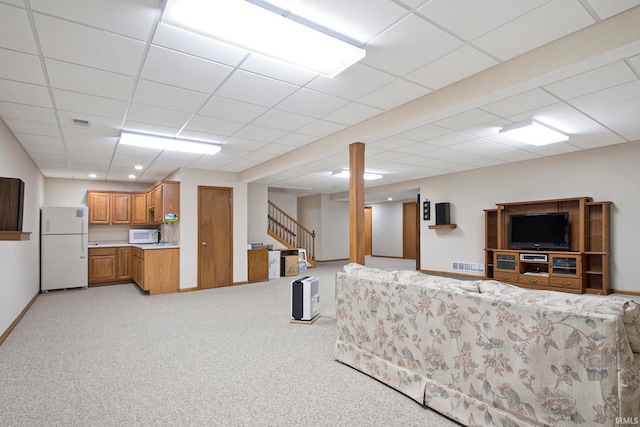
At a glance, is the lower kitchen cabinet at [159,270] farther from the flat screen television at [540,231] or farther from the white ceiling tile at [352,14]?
the flat screen television at [540,231]

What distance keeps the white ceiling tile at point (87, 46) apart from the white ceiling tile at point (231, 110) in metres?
0.82

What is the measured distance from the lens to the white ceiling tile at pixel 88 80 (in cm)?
258

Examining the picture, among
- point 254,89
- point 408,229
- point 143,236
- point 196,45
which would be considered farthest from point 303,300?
point 408,229

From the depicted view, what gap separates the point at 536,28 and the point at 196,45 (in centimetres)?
224

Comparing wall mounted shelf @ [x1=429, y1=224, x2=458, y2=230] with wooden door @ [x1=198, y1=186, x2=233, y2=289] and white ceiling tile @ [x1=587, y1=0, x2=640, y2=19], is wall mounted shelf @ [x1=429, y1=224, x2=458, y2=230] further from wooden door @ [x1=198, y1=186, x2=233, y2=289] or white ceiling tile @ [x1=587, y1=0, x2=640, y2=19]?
white ceiling tile @ [x1=587, y1=0, x2=640, y2=19]

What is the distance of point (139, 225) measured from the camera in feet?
28.1

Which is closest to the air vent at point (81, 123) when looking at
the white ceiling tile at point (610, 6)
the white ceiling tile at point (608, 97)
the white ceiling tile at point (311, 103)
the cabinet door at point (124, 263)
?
the white ceiling tile at point (311, 103)

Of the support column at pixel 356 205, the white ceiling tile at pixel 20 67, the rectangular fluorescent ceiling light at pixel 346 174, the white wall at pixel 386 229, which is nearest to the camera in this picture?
the white ceiling tile at pixel 20 67

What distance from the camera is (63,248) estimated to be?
6.50 meters

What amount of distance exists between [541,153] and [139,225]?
29.8ft

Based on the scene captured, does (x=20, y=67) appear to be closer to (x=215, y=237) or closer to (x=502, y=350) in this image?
(x=502, y=350)

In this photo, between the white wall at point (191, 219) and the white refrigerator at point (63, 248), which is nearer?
the white refrigerator at point (63, 248)

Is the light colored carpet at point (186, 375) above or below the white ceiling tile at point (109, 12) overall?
below

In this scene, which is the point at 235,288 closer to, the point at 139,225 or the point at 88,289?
the point at 88,289
